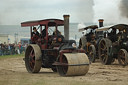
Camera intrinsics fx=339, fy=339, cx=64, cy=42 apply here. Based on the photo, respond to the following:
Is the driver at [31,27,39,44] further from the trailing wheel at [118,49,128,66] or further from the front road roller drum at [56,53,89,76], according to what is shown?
the trailing wheel at [118,49,128,66]

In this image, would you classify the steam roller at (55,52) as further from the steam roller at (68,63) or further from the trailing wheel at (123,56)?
the trailing wheel at (123,56)

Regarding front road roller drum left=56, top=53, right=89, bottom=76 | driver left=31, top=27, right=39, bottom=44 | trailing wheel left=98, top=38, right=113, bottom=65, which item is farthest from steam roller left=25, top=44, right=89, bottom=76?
trailing wheel left=98, top=38, right=113, bottom=65

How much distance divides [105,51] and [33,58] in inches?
225

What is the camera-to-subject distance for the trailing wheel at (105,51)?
16625 millimetres

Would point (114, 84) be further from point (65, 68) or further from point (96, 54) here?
point (96, 54)

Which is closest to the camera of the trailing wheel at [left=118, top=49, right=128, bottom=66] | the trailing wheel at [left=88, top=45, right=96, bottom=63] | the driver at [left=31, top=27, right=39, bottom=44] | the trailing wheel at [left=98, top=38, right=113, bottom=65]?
the driver at [left=31, top=27, right=39, bottom=44]

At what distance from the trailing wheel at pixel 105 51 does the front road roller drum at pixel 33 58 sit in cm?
505

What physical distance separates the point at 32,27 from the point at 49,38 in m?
1.24

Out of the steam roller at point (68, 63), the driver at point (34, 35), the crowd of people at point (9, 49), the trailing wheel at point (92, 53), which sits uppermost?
the driver at point (34, 35)

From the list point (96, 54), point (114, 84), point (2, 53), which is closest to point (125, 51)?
point (96, 54)

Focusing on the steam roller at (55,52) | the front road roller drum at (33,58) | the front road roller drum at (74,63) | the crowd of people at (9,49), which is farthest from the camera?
the crowd of people at (9,49)

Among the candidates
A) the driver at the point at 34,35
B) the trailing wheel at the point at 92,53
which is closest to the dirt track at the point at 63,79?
the driver at the point at 34,35

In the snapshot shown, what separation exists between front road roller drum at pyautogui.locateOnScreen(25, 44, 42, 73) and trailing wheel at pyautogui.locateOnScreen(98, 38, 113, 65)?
16.6 feet

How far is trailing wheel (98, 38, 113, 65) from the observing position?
655 inches
